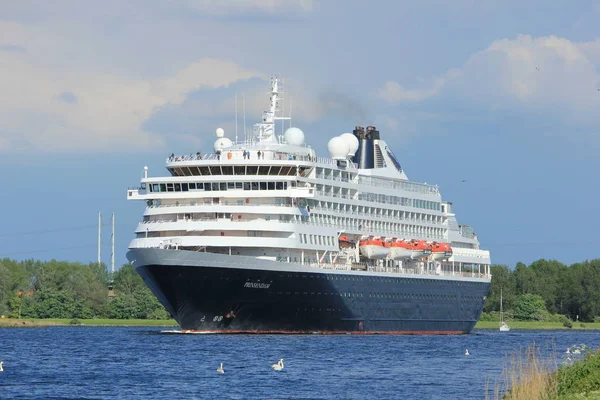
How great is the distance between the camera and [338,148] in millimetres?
92188

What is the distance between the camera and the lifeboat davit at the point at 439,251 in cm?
10088

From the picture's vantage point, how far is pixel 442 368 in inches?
2405

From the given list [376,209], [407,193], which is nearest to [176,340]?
[376,209]

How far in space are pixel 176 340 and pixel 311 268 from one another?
11178 millimetres

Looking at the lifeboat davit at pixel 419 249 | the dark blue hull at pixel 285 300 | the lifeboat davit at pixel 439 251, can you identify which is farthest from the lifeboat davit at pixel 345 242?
the lifeboat davit at pixel 439 251

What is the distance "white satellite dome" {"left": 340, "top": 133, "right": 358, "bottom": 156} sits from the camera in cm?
9306

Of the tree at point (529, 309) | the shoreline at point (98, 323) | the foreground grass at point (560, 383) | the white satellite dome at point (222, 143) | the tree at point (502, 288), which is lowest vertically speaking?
the foreground grass at point (560, 383)

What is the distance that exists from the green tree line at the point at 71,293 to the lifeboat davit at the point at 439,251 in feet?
114

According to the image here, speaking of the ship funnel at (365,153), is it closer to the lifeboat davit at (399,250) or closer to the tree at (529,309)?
the lifeboat davit at (399,250)

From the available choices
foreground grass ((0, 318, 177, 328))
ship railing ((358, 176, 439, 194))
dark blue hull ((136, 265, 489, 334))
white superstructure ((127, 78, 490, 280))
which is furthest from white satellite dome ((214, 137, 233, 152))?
foreground grass ((0, 318, 177, 328))

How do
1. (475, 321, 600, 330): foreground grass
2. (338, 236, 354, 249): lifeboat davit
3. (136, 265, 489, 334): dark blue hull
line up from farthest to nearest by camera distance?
1. (475, 321, 600, 330): foreground grass
2. (338, 236, 354, 249): lifeboat davit
3. (136, 265, 489, 334): dark blue hull

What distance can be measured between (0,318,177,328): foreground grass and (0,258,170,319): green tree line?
108 inches

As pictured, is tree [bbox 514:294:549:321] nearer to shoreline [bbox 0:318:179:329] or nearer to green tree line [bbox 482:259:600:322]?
green tree line [bbox 482:259:600:322]

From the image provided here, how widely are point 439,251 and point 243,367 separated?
1821 inches
